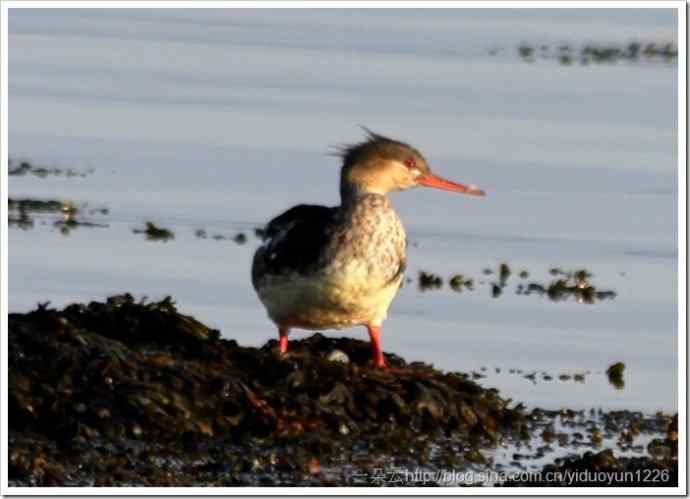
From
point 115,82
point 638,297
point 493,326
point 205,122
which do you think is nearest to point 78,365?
point 493,326

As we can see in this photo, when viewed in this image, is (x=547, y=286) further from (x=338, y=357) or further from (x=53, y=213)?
(x=53, y=213)

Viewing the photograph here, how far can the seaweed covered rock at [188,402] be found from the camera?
8.08 m

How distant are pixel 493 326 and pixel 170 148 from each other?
16.3ft

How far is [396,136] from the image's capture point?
52.4 feet

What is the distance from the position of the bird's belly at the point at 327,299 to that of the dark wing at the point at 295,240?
7 cm

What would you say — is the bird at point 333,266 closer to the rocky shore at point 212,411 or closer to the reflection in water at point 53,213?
the rocky shore at point 212,411

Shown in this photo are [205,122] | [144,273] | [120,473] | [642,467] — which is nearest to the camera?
[120,473]

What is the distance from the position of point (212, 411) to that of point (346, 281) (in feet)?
3.59

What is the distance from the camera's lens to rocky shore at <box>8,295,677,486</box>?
316 inches

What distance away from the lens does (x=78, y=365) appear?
28.1ft

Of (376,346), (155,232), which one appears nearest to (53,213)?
(155,232)

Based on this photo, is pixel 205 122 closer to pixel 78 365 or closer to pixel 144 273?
pixel 144 273

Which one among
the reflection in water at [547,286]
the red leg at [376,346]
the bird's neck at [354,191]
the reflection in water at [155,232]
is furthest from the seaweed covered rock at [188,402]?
the reflection in water at [155,232]

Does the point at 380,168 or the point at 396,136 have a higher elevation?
the point at 396,136
